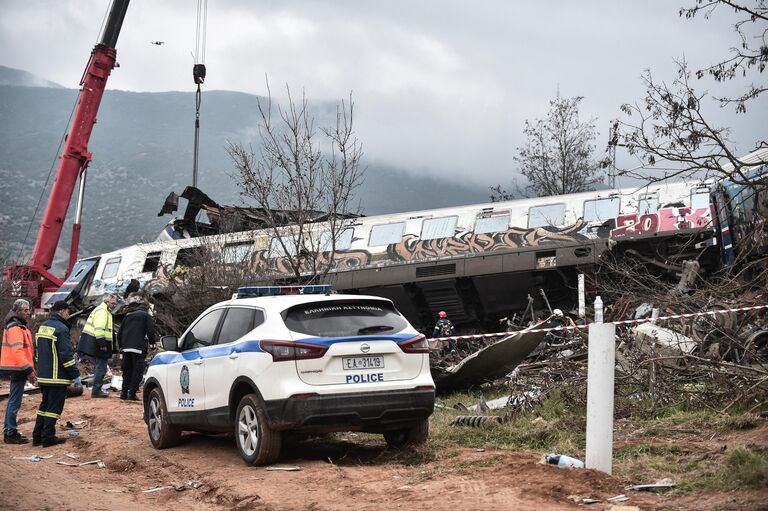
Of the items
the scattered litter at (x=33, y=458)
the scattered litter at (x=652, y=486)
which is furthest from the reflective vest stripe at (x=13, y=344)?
the scattered litter at (x=652, y=486)

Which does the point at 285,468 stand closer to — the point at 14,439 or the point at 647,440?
the point at 647,440

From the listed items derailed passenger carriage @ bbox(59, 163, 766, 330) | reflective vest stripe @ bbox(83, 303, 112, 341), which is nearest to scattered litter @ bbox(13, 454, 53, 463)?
reflective vest stripe @ bbox(83, 303, 112, 341)

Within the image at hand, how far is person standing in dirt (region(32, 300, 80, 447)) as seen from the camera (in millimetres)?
9945

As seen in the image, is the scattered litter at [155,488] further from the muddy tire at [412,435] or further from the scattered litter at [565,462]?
the scattered litter at [565,462]

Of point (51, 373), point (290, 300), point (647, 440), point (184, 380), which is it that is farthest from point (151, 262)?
point (647, 440)

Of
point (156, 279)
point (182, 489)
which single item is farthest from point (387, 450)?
point (156, 279)

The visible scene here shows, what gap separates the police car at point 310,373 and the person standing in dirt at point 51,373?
2.10 m

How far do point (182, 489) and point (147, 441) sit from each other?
3070 millimetres

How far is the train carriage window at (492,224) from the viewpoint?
2131 cm

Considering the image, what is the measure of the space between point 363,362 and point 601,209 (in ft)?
45.2

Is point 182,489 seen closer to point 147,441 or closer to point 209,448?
point 209,448

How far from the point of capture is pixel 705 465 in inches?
255

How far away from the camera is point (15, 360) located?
1015 centimetres

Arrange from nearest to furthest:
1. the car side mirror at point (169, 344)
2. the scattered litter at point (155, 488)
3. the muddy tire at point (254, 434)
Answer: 1. the scattered litter at point (155, 488)
2. the muddy tire at point (254, 434)
3. the car side mirror at point (169, 344)
